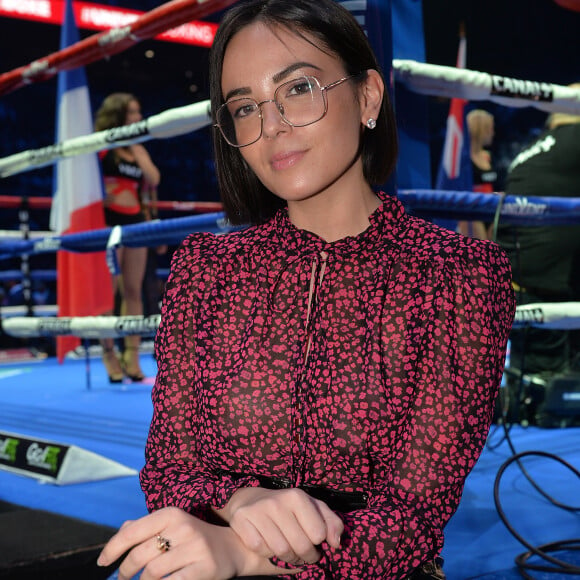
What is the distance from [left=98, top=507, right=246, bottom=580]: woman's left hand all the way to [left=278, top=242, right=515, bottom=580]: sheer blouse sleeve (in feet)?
0.40

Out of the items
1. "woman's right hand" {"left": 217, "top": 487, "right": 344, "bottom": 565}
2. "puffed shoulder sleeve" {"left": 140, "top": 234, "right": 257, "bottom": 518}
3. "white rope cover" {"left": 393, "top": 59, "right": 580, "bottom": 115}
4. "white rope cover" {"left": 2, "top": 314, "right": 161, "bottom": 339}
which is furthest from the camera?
"white rope cover" {"left": 2, "top": 314, "right": 161, "bottom": 339}

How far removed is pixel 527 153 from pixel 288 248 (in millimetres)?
2147

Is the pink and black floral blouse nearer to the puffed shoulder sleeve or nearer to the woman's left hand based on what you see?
the puffed shoulder sleeve

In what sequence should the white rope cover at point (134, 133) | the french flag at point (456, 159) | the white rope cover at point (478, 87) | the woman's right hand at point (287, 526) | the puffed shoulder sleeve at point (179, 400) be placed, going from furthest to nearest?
the french flag at point (456, 159) < the white rope cover at point (134, 133) < the white rope cover at point (478, 87) < the puffed shoulder sleeve at point (179, 400) < the woman's right hand at point (287, 526)

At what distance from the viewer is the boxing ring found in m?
1.59

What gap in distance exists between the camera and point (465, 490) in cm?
168

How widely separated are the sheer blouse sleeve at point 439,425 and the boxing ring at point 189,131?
0.65 metres

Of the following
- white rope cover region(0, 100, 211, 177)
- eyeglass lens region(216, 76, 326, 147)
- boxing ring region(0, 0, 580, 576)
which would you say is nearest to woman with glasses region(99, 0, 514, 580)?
eyeglass lens region(216, 76, 326, 147)

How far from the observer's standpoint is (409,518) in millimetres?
738

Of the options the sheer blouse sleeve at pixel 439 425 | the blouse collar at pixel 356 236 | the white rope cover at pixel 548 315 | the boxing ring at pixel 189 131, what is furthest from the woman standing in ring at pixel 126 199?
the sheer blouse sleeve at pixel 439 425

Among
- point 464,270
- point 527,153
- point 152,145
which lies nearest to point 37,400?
point 527,153

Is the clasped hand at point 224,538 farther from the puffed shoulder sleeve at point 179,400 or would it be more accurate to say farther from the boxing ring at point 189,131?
the boxing ring at point 189,131

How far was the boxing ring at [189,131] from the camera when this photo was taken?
5.21 feet

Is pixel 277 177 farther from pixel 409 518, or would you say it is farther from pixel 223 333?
pixel 409 518
